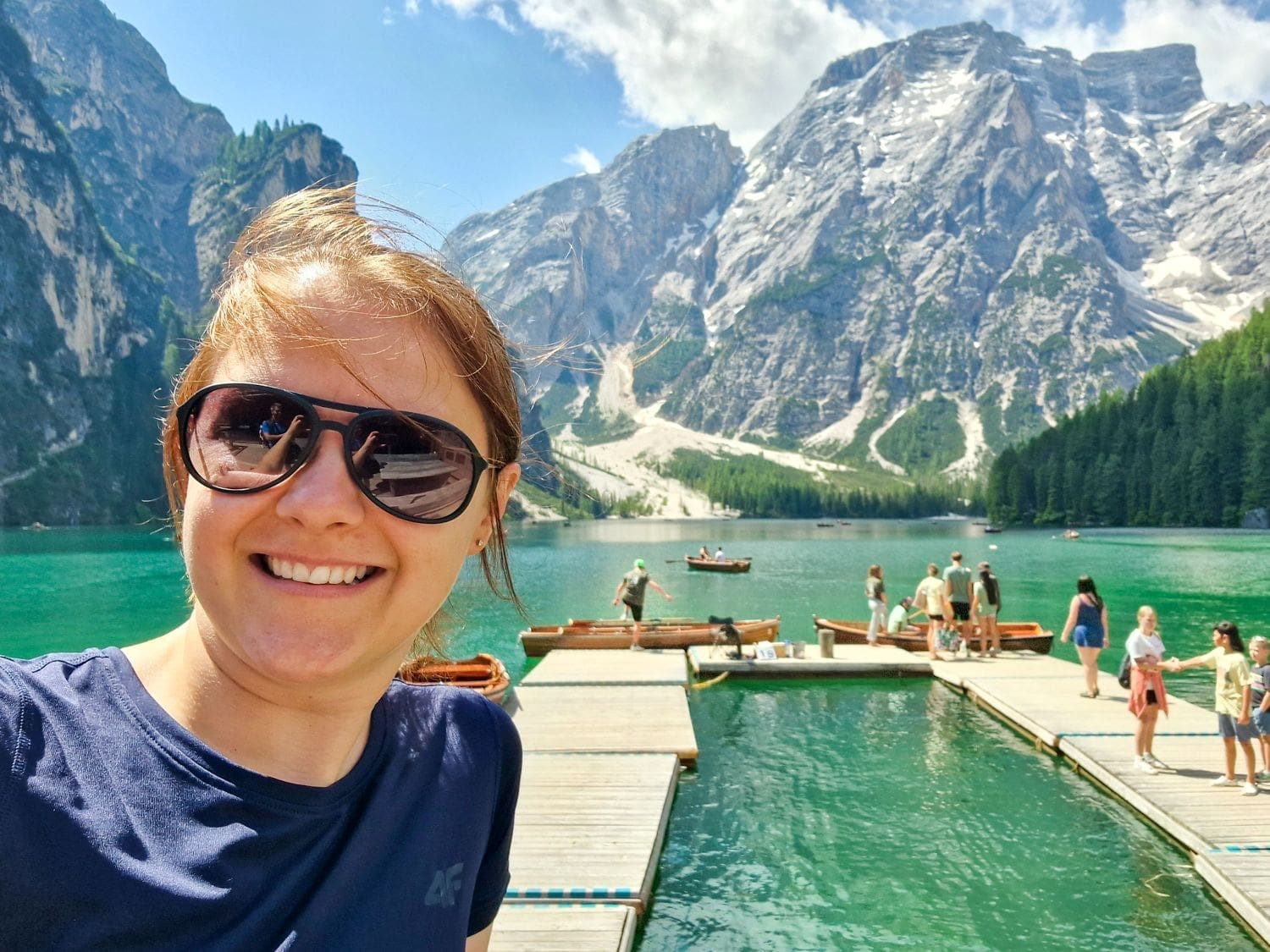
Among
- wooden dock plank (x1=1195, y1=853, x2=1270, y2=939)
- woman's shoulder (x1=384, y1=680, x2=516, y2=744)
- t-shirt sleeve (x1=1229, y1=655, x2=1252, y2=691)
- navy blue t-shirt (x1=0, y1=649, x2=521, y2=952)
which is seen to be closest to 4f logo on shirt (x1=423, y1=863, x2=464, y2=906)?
navy blue t-shirt (x1=0, y1=649, x2=521, y2=952)

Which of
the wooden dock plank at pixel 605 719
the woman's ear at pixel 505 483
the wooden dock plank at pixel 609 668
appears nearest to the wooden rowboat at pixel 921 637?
the wooden dock plank at pixel 609 668

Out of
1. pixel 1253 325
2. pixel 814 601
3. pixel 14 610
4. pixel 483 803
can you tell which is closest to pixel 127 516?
pixel 14 610

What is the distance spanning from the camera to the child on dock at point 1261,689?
10258 mm

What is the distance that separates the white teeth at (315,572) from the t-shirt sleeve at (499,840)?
2.40 ft

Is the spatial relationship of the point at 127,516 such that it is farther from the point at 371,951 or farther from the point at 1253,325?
the point at 1253,325

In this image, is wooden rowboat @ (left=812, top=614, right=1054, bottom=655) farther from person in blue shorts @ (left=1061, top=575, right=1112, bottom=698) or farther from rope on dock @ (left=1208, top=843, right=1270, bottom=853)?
rope on dock @ (left=1208, top=843, right=1270, bottom=853)

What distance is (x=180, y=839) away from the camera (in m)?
1.39

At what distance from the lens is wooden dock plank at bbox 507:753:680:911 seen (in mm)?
8594

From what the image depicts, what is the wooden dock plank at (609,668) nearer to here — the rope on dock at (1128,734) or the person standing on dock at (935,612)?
the person standing on dock at (935,612)

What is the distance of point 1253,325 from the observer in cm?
12850

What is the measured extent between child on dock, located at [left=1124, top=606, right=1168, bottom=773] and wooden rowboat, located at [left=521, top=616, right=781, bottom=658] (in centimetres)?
1230

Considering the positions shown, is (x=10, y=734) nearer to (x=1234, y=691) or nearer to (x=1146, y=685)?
(x=1234, y=691)

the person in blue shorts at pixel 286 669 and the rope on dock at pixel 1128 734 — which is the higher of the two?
the person in blue shorts at pixel 286 669

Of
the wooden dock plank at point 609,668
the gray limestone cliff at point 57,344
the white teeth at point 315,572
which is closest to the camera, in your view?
the white teeth at point 315,572
